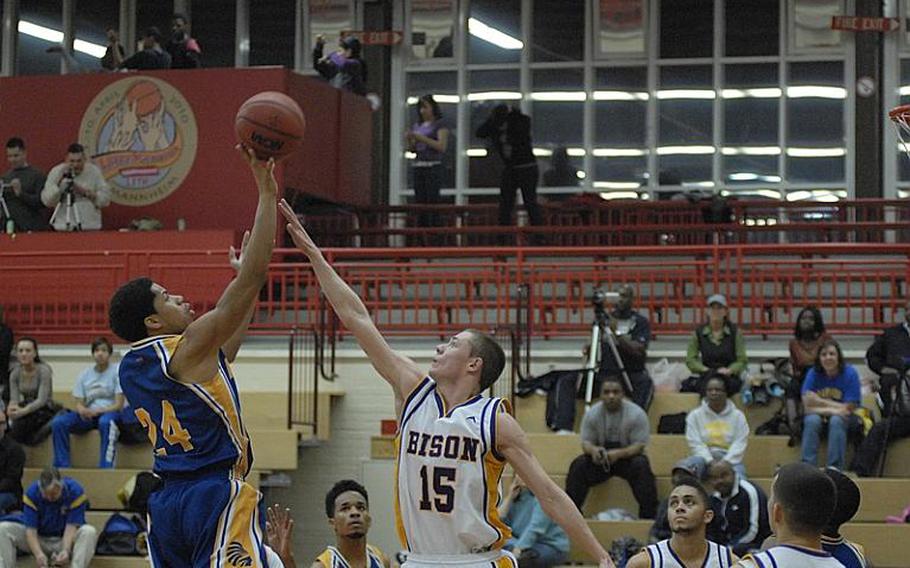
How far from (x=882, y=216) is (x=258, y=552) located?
1423 cm

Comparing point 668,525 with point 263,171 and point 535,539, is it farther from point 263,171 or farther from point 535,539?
point 263,171

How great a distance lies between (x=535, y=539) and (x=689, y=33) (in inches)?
387

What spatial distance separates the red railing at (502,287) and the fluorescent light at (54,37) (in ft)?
18.7

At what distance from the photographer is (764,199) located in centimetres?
2103

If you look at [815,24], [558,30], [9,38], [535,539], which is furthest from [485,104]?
[535,539]

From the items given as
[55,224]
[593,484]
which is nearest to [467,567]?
[593,484]

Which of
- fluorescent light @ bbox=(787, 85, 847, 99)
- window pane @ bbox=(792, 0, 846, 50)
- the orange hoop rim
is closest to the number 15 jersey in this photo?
the orange hoop rim

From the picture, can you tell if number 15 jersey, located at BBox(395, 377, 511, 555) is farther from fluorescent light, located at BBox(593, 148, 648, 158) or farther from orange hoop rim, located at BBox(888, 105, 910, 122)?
fluorescent light, located at BBox(593, 148, 648, 158)

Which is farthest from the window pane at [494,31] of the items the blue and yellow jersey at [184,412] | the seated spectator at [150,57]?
the blue and yellow jersey at [184,412]

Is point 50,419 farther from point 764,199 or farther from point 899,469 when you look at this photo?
point 764,199

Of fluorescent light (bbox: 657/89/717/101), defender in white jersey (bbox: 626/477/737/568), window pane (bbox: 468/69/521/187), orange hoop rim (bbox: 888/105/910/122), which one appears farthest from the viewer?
window pane (bbox: 468/69/521/187)

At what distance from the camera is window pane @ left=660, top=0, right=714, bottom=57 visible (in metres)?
21.6

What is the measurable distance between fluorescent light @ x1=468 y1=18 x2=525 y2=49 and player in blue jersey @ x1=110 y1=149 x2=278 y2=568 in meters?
15.0

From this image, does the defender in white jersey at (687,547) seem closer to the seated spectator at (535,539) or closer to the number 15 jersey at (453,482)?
the number 15 jersey at (453,482)
